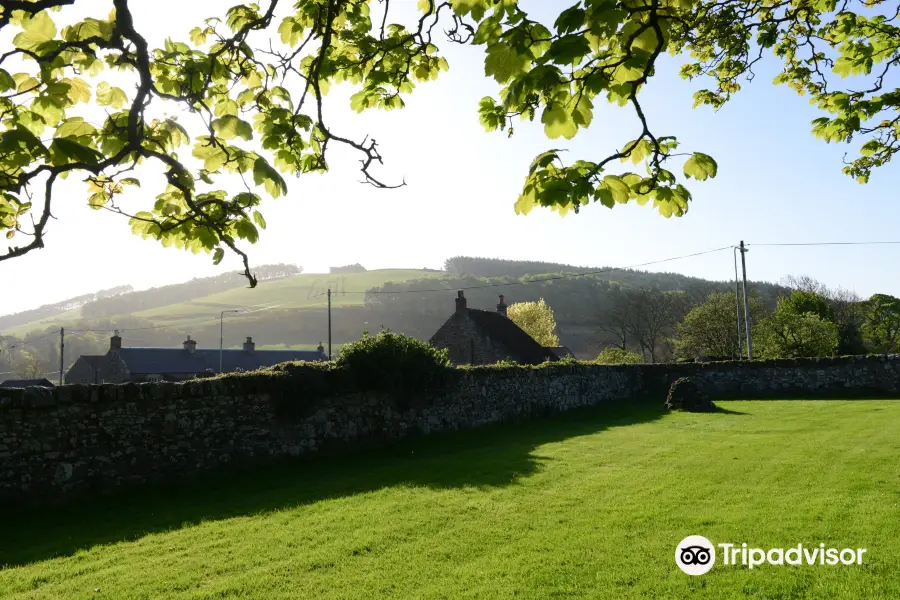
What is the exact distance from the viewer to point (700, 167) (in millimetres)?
3594

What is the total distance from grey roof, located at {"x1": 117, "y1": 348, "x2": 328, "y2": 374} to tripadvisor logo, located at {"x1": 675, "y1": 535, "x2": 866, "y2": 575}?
43028 mm

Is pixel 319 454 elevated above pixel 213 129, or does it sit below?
below

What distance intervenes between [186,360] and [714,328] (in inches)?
1781

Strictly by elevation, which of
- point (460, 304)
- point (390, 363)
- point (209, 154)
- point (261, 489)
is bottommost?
point (261, 489)

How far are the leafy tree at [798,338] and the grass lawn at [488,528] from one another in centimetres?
2636

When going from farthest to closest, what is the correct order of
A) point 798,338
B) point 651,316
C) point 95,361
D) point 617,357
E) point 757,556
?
1. point 651,316
2. point 95,361
3. point 617,357
4. point 798,338
5. point 757,556

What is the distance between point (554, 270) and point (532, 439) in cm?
11083

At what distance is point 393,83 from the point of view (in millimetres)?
5152

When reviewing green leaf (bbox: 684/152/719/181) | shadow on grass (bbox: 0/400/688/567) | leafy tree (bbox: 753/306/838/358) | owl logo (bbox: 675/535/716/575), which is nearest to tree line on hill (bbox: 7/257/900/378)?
leafy tree (bbox: 753/306/838/358)

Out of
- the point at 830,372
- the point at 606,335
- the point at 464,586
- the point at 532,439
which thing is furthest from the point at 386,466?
the point at 606,335

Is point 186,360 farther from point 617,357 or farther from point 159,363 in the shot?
point 617,357

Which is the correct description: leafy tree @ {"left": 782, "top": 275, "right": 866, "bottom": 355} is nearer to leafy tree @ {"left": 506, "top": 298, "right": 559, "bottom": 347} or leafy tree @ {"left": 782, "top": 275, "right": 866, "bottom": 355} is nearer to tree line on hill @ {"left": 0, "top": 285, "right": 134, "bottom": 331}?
leafy tree @ {"left": 506, "top": 298, "right": 559, "bottom": 347}

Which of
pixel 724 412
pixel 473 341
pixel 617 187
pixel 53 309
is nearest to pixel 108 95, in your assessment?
pixel 617 187

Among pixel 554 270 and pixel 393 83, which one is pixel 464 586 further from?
pixel 554 270
